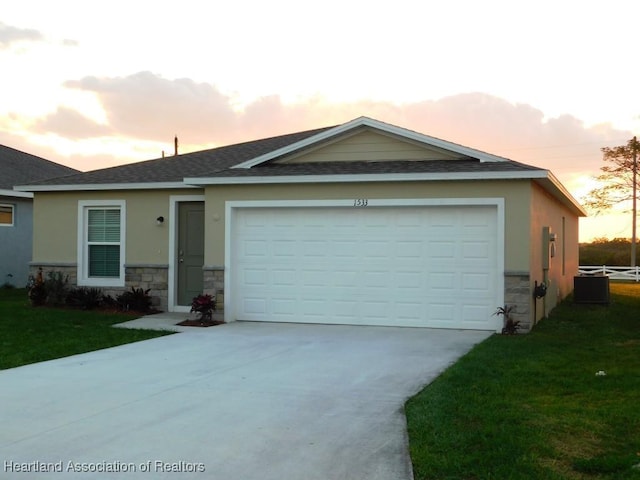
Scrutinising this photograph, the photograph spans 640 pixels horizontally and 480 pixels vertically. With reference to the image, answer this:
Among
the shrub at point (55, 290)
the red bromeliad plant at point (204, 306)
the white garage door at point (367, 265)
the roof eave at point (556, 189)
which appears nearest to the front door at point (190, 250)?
the white garage door at point (367, 265)

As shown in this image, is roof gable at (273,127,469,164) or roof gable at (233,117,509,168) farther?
roof gable at (273,127,469,164)

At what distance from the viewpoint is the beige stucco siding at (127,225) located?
49.5 ft

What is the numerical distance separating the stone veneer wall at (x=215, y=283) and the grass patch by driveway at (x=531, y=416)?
532 cm

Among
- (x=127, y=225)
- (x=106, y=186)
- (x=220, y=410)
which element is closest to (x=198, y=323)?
(x=127, y=225)

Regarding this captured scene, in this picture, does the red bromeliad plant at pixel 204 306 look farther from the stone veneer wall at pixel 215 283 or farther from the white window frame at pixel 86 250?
the white window frame at pixel 86 250

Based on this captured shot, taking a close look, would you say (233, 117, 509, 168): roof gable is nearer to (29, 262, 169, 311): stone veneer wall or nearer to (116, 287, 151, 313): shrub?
(29, 262, 169, 311): stone veneer wall

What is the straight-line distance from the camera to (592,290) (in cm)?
1844

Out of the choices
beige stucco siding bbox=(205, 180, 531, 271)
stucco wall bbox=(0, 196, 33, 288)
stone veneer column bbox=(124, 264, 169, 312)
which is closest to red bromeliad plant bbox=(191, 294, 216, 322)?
beige stucco siding bbox=(205, 180, 531, 271)

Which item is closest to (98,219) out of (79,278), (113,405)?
(79,278)

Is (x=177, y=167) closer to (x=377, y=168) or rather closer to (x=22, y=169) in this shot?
(x=377, y=168)

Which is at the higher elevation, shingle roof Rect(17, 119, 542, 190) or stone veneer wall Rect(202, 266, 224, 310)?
shingle roof Rect(17, 119, 542, 190)

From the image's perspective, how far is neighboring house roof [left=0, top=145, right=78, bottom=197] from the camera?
21.3 meters

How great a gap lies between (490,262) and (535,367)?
3.82 meters

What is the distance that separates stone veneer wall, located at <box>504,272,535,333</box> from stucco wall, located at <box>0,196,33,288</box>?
15.9 meters
